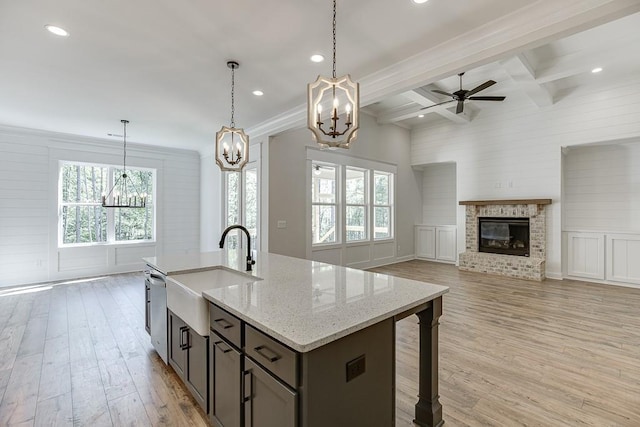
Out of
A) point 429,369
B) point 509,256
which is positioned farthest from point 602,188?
point 429,369

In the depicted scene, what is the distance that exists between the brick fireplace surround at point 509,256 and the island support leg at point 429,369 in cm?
518

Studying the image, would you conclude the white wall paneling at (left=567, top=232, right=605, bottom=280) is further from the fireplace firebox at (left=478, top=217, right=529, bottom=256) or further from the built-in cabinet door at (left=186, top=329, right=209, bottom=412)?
the built-in cabinet door at (left=186, top=329, right=209, bottom=412)

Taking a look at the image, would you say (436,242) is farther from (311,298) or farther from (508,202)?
(311,298)

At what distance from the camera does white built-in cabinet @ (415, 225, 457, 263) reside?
7.89 m

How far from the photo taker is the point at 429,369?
195 cm

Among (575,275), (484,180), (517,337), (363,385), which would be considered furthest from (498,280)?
(363,385)

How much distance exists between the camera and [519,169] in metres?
6.47

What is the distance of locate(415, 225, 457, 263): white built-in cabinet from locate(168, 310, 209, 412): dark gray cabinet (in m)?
7.00

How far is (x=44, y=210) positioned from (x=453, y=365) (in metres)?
7.36

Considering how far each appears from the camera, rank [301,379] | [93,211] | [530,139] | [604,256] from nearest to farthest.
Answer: [301,379], [604,256], [530,139], [93,211]

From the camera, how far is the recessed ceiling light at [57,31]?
2.69 metres

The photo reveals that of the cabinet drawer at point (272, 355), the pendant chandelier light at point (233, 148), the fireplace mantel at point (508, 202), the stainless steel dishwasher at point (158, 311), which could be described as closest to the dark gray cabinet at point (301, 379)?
the cabinet drawer at point (272, 355)

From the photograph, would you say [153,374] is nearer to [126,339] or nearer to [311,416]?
[126,339]

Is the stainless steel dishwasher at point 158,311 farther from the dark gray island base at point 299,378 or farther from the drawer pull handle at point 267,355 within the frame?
the drawer pull handle at point 267,355
